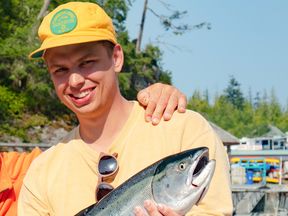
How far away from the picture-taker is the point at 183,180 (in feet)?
7.57

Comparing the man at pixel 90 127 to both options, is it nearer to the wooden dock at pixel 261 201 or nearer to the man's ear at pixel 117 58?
the man's ear at pixel 117 58

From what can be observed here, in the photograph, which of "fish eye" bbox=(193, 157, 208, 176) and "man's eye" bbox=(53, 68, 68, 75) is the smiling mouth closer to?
"man's eye" bbox=(53, 68, 68, 75)

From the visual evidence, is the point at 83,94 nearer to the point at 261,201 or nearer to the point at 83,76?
the point at 83,76

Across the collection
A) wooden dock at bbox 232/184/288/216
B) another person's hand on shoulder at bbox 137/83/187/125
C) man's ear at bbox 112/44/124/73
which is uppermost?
man's ear at bbox 112/44/124/73

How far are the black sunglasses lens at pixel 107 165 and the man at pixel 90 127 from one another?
0.03 meters

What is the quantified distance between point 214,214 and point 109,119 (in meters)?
0.70

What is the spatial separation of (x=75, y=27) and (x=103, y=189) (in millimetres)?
756

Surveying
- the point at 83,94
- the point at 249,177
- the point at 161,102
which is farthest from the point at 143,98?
the point at 249,177

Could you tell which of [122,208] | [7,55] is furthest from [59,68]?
[7,55]

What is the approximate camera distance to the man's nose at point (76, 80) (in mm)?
Answer: 2801

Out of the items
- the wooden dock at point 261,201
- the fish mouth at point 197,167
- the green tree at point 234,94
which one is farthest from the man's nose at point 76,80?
the green tree at point 234,94

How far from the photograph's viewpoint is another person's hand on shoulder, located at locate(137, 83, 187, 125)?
2.96m

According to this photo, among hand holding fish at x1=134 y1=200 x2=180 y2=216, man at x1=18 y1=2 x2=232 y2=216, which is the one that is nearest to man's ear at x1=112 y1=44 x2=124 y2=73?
man at x1=18 y1=2 x2=232 y2=216

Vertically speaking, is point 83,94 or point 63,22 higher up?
point 63,22
